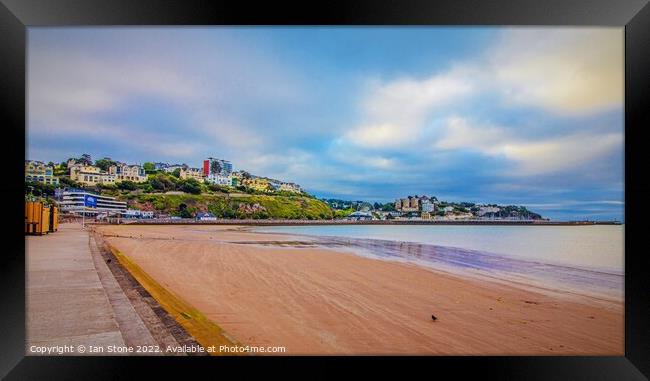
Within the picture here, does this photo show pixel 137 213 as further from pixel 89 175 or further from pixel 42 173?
pixel 42 173

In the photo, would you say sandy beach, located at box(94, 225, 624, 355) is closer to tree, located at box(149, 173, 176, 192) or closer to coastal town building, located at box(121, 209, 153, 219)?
tree, located at box(149, 173, 176, 192)

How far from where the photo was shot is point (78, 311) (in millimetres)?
2701

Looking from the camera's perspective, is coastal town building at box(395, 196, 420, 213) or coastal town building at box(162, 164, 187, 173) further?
coastal town building at box(395, 196, 420, 213)

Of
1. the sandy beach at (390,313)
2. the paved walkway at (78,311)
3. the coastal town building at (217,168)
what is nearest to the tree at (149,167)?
the coastal town building at (217,168)

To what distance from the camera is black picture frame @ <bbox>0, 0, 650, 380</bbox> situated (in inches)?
90.4

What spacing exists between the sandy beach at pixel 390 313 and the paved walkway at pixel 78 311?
0.68 meters

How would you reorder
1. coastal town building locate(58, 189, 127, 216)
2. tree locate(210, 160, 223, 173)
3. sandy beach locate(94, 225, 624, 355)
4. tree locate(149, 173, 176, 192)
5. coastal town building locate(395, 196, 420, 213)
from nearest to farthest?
sandy beach locate(94, 225, 624, 355) → coastal town building locate(58, 189, 127, 216) → tree locate(149, 173, 176, 192) → tree locate(210, 160, 223, 173) → coastal town building locate(395, 196, 420, 213)

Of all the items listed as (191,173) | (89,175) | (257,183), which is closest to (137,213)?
(191,173)

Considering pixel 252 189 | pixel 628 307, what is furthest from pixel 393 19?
pixel 252 189

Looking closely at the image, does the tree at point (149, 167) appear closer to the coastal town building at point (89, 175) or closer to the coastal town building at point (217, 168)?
the coastal town building at point (89, 175)

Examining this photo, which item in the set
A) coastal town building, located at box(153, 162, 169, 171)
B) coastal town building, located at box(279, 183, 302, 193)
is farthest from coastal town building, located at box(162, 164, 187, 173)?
coastal town building, located at box(279, 183, 302, 193)

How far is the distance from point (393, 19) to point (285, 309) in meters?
A: 3.07

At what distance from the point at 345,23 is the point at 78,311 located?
11.4ft

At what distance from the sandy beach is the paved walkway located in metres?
0.68
